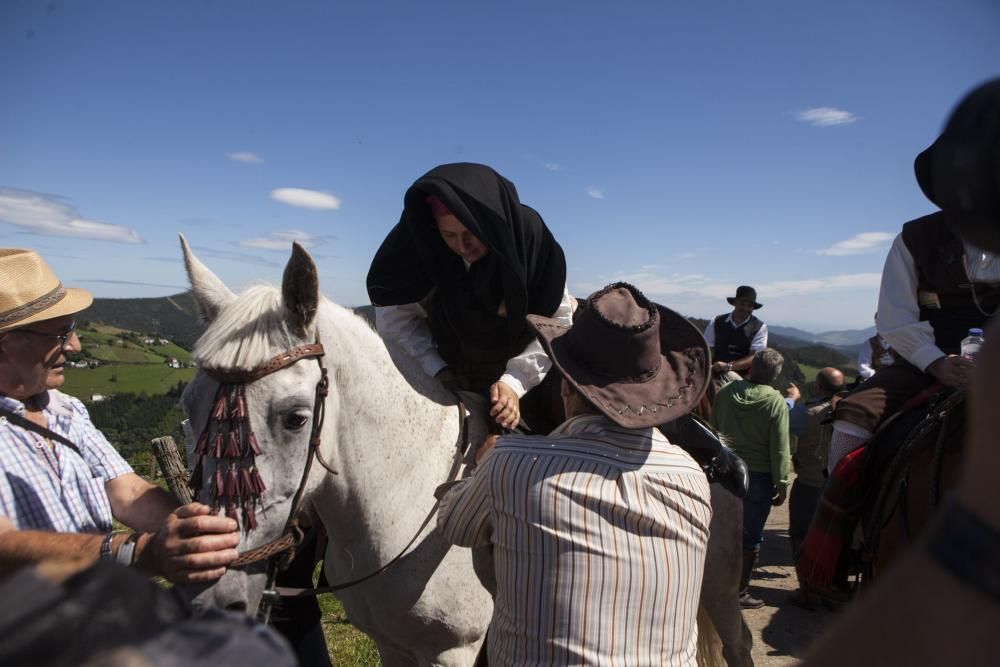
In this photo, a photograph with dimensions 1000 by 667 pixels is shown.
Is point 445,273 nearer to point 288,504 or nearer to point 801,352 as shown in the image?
point 288,504

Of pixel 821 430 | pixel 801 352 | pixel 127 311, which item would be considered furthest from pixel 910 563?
pixel 127 311

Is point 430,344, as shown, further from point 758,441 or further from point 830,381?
point 830,381

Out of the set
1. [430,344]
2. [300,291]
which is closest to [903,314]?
[430,344]

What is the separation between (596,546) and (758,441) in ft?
16.7

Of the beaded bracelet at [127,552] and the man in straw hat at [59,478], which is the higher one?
the man in straw hat at [59,478]

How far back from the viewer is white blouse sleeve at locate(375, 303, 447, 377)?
2.84 metres

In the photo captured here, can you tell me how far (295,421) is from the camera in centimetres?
193

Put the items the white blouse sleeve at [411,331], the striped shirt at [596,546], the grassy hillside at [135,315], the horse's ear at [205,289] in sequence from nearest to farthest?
the striped shirt at [596,546], the horse's ear at [205,289], the white blouse sleeve at [411,331], the grassy hillside at [135,315]

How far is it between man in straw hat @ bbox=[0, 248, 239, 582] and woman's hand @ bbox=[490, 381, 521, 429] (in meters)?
1.18

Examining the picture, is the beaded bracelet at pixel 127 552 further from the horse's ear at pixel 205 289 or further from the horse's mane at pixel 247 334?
the horse's ear at pixel 205 289

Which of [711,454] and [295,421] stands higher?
[295,421]

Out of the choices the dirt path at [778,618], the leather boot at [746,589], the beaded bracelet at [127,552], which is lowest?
the dirt path at [778,618]

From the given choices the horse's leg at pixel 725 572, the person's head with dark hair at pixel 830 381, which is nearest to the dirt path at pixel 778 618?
the horse's leg at pixel 725 572

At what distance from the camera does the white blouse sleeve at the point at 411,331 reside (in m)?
2.84
